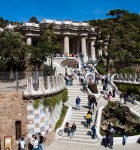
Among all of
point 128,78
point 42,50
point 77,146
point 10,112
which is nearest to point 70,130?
point 77,146

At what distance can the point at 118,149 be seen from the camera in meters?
24.0

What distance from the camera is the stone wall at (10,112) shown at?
72.0 ft

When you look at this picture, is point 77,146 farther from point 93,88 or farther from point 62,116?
point 93,88

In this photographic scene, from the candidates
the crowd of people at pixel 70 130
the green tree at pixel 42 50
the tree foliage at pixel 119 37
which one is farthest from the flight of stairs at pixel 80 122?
the tree foliage at pixel 119 37

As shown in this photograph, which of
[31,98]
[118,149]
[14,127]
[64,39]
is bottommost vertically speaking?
[118,149]

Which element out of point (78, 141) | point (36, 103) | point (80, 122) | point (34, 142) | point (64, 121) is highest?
point (36, 103)

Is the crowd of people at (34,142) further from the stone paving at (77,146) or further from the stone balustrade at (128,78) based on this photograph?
the stone balustrade at (128,78)

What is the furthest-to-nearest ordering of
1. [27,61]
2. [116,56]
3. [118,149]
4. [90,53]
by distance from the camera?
[90,53] → [116,56] → [27,61] → [118,149]

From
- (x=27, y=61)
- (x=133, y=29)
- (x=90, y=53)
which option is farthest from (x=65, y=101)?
(x=90, y=53)

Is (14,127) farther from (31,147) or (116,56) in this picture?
(116,56)

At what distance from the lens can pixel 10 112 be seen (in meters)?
22.1

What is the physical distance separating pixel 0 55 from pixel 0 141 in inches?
588

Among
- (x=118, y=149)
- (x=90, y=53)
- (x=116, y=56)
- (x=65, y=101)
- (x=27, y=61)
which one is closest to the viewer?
(x=118, y=149)

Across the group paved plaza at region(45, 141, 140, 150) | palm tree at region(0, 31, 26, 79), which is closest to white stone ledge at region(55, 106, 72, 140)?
paved plaza at region(45, 141, 140, 150)
